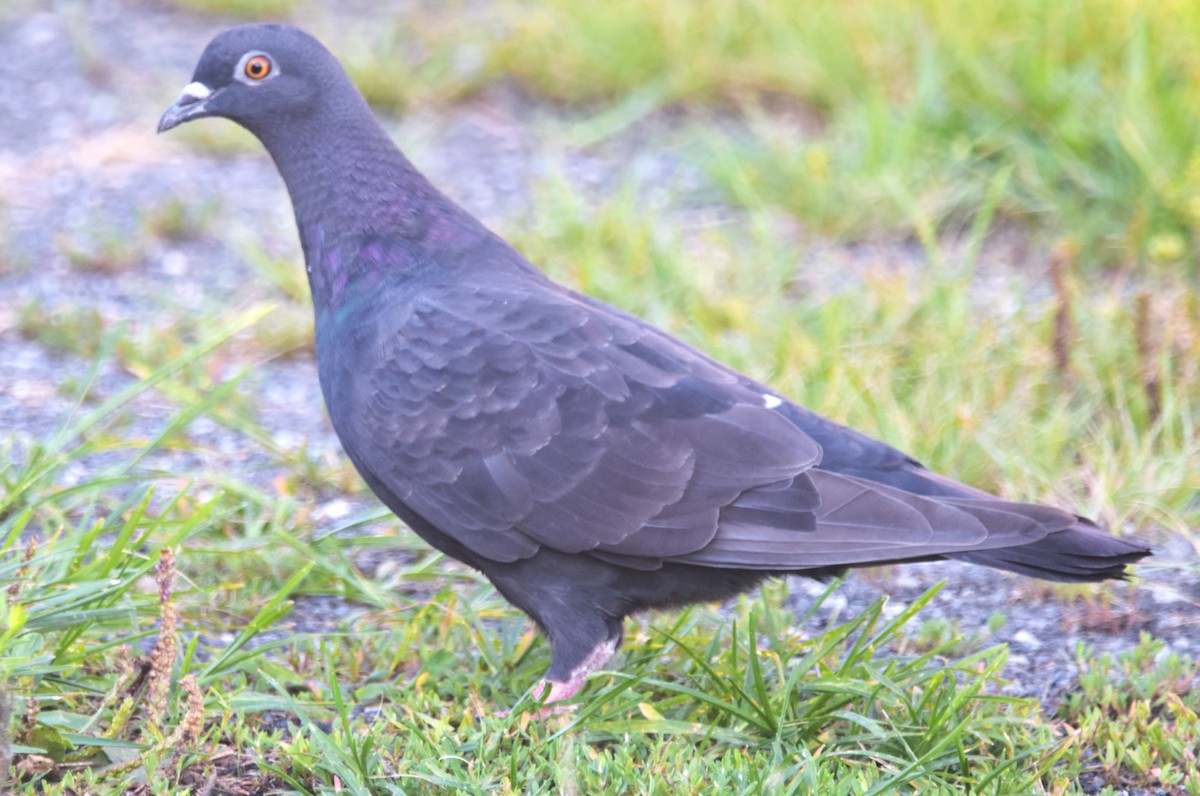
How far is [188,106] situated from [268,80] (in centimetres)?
26

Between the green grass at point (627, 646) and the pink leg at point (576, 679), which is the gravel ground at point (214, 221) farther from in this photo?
the pink leg at point (576, 679)

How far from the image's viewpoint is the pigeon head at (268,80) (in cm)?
389

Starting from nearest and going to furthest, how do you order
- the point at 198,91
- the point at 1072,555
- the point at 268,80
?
the point at 1072,555 → the point at 268,80 → the point at 198,91

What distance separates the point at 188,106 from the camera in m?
4.02

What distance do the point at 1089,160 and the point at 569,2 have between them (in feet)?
8.73

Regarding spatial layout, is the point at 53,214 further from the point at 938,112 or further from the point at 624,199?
the point at 938,112

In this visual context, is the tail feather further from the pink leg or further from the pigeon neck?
the pigeon neck

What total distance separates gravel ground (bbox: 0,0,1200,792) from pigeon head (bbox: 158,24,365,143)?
113 centimetres

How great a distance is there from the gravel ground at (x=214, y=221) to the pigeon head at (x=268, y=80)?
1128mm

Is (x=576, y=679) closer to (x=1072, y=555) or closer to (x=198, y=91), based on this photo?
(x=1072, y=555)

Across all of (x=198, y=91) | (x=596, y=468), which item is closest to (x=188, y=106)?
(x=198, y=91)

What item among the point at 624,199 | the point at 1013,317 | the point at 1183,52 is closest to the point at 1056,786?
the point at 1013,317

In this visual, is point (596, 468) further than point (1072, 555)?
Yes

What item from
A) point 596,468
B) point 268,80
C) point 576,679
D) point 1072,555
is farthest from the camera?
point 268,80
